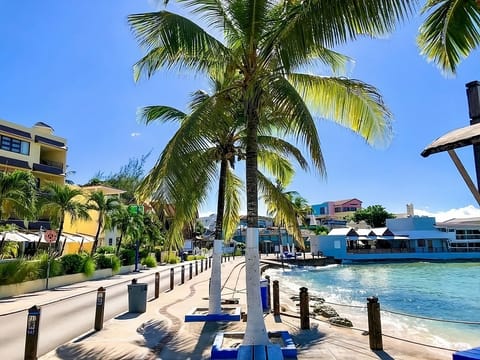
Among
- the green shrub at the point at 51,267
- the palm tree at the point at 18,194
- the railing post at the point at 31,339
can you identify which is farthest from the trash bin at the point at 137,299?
the palm tree at the point at 18,194

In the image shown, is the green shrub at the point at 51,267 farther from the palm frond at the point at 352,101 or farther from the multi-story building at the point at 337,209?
the multi-story building at the point at 337,209

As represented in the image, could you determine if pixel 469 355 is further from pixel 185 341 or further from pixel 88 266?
pixel 88 266

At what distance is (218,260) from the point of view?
10906 mm

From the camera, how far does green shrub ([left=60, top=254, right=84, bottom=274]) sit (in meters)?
22.4

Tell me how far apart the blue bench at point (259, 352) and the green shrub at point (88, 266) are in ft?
65.7

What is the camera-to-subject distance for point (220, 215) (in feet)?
37.1

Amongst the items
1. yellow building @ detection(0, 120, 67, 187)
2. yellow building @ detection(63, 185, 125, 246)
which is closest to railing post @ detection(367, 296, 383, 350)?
yellow building @ detection(0, 120, 67, 187)

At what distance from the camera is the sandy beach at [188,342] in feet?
24.0

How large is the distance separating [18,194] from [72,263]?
549 centimetres

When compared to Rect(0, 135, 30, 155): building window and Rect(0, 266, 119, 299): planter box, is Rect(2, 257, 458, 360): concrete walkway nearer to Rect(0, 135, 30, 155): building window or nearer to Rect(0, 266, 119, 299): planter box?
Rect(0, 266, 119, 299): planter box

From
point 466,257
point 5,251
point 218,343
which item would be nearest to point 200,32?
point 218,343

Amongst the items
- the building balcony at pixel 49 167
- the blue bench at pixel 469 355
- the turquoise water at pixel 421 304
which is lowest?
the turquoise water at pixel 421 304

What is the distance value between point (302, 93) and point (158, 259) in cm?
3901

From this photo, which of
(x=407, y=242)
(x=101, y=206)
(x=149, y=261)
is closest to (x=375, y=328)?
(x=101, y=206)
